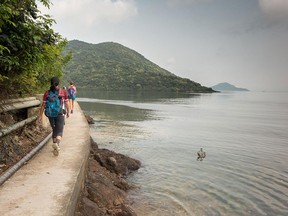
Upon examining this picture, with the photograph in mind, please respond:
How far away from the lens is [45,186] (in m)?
6.51

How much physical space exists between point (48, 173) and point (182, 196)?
5732 mm

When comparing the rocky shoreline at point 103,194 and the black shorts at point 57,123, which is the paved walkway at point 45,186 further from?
the black shorts at point 57,123

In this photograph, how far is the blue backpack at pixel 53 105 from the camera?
8617 mm

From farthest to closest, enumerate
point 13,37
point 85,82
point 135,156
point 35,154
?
point 85,82 → point 135,156 → point 35,154 → point 13,37

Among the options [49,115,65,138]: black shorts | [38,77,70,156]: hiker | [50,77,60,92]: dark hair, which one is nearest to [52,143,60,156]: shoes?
[38,77,70,156]: hiker

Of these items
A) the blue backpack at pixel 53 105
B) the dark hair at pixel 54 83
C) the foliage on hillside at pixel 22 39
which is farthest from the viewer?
the blue backpack at pixel 53 105

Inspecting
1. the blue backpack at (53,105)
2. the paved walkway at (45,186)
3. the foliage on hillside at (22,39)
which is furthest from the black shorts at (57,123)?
the foliage on hillside at (22,39)

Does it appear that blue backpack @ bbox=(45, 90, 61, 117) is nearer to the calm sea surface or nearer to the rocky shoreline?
the rocky shoreline

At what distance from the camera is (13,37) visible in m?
7.02

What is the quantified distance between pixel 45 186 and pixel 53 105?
111 inches

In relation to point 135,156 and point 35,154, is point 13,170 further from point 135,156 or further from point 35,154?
point 135,156

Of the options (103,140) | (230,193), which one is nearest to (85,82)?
(103,140)

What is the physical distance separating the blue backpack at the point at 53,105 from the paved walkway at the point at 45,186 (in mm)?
1347

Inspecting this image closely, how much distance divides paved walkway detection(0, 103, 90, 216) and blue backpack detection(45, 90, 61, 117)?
1.35m
